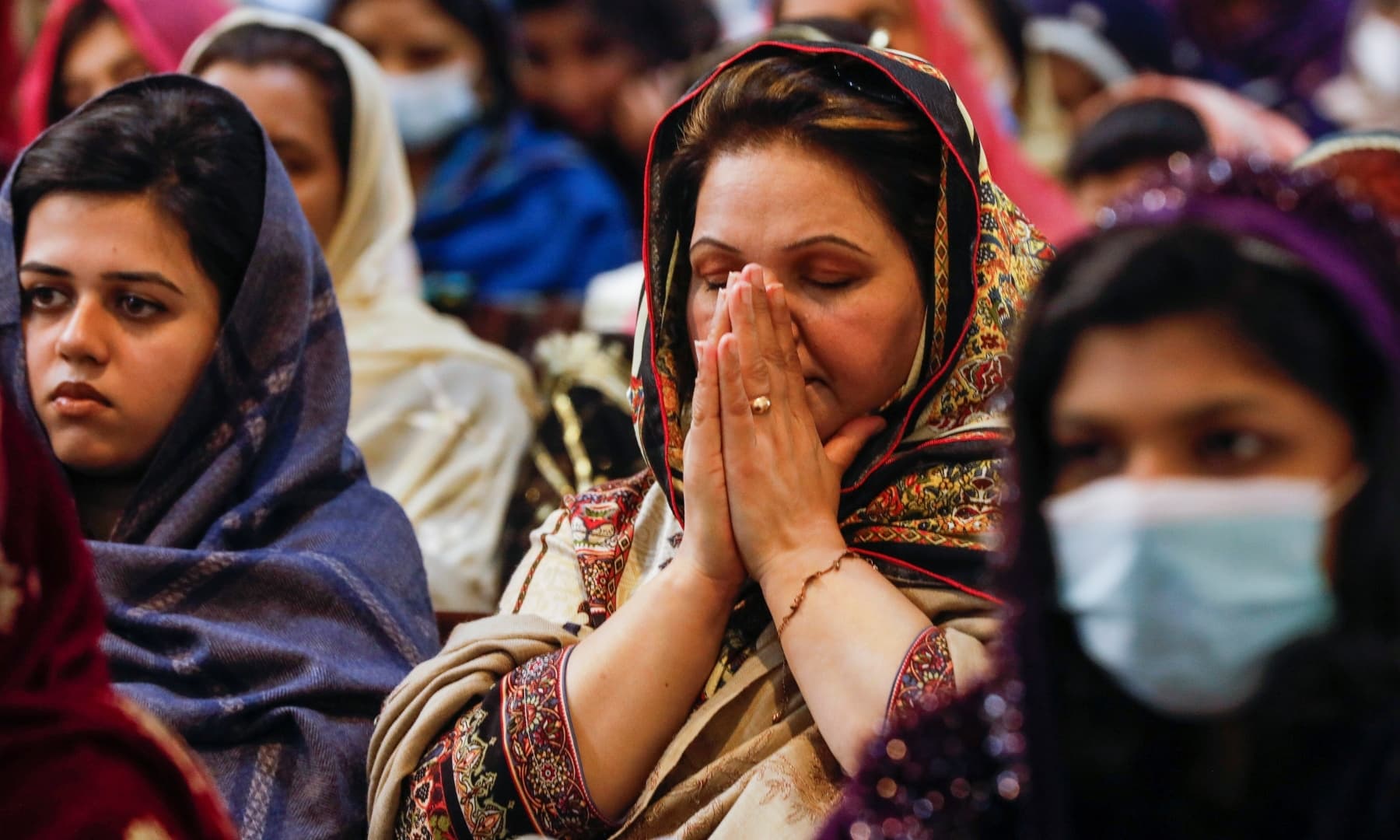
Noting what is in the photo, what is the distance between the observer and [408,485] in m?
3.61

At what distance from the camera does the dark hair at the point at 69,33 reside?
4.42 meters

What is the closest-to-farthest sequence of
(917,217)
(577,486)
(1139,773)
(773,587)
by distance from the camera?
(1139,773) → (773,587) → (917,217) → (577,486)

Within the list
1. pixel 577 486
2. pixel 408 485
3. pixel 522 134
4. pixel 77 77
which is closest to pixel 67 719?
pixel 577 486

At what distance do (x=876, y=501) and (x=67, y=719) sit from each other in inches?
40.5

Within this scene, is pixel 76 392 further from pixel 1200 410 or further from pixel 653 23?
pixel 653 23

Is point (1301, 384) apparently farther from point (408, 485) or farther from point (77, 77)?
point (77, 77)

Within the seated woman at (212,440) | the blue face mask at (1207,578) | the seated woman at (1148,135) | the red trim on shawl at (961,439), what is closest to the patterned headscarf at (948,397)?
the red trim on shawl at (961,439)

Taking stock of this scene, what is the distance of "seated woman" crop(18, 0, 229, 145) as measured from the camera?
4.39 m

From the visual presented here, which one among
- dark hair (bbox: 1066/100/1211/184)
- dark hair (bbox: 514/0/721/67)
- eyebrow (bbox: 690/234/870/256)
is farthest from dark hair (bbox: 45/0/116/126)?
eyebrow (bbox: 690/234/870/256)

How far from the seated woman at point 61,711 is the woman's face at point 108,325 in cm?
82

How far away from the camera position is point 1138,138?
4078 mm

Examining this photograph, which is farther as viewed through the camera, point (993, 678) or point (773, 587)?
point (773, 587)

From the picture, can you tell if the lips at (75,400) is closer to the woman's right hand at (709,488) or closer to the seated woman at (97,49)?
the woman's right hand at (709,488)

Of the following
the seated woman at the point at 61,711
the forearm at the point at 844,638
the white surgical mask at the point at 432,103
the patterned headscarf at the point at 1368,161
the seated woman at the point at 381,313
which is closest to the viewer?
the seated woman at the point at 61,711
